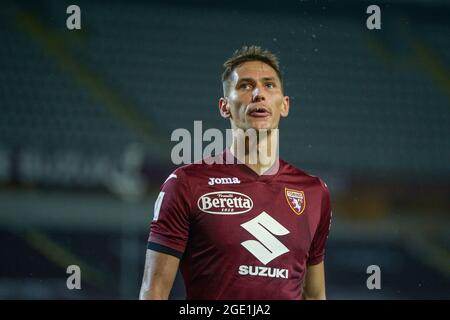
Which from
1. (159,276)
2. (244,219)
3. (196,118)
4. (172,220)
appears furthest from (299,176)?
(196,118)

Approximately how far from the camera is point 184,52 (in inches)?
272

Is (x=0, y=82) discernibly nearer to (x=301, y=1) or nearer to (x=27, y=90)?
(x=27, y=90)

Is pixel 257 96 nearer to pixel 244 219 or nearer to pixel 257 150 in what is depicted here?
pixel 257 150

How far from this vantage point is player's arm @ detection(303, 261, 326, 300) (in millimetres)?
2947

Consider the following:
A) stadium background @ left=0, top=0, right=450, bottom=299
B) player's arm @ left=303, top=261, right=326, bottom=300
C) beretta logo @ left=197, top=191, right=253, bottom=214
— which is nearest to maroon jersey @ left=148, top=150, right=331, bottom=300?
beretta logo @ left=197, top=191, right=253, bottom=214

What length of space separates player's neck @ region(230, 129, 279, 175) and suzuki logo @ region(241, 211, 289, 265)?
0.74ft

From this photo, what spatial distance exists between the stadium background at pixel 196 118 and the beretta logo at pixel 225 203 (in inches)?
132

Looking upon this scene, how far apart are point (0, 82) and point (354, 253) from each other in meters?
3.63

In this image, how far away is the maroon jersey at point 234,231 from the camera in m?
2.60

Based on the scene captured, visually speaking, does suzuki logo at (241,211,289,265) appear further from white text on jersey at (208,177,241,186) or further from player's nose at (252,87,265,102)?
player's nose at (252,87,265,102)

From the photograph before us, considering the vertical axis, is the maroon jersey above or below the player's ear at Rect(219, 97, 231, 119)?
below

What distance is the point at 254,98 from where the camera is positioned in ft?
9.27

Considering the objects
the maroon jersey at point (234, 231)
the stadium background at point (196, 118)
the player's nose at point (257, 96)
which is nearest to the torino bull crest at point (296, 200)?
the maroon jersey at point (234, 231)

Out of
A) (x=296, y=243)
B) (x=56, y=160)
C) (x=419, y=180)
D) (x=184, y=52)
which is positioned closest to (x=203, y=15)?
(x=184, y=52)
